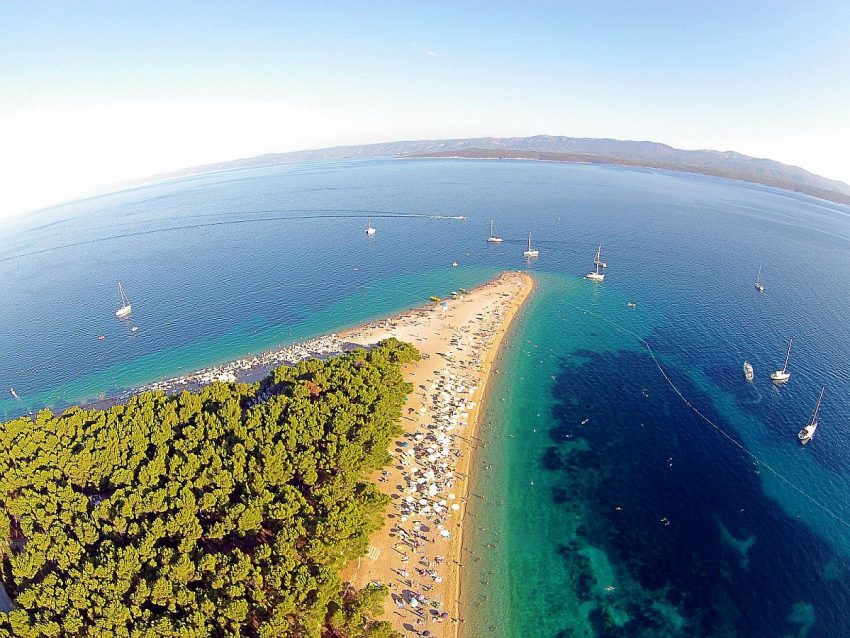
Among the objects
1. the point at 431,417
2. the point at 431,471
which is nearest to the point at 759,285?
the point at 431,417

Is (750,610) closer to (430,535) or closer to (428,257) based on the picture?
(430,535)

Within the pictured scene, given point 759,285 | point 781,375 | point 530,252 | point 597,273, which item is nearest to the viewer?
point 781,375

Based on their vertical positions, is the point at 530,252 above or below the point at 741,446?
above

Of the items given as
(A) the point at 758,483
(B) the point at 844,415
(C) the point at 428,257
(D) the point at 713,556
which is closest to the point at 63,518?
(D) the point at 713,556

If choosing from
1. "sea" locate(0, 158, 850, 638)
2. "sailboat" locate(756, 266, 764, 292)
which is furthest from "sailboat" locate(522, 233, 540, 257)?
"sailboat" locate(756, 266, 764, 292)

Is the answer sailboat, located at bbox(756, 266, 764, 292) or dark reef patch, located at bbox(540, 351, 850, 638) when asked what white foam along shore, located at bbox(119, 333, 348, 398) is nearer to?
dark reef patch, located at bbox(540, 351, 850, 638)

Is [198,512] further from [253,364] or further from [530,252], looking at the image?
[530,252]
